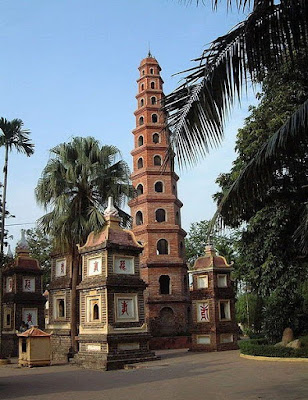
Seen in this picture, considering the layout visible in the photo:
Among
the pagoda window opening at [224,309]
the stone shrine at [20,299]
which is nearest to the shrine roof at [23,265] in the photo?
the stone shrine at [20,299]

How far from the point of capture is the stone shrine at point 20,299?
26078 millimetres

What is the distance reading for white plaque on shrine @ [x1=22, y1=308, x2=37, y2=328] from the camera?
26525 mm

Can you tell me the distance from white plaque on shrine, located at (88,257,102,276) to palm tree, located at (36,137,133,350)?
65.1 inches

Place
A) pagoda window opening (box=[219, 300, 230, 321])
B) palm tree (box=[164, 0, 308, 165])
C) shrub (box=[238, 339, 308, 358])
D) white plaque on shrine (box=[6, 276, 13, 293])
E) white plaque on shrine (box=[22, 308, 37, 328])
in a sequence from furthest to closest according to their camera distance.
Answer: white plaque on shrine (box=[6, 276, 13, 293]) → white plaque on shrine (box=[22, 308, 37, 328]) → pagoda window opening (box=[219, 300, 230, 321]) → shrub (box=[238, 339, 308, 358]) → palm tree (box=[164, 0, 308, 165])

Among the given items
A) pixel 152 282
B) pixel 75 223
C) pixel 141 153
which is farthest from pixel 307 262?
pixel 141 153

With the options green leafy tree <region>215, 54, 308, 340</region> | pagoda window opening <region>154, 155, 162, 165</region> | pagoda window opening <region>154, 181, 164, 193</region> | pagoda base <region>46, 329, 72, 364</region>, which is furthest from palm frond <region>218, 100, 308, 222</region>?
pagoda window opening <region>154, 155, 162, 165</region>

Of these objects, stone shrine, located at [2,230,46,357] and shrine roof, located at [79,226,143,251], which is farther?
stone shrine, located at [2,230,46,357]

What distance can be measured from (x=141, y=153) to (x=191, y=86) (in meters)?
28.2

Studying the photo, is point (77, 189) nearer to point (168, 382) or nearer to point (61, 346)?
point (61, 346)

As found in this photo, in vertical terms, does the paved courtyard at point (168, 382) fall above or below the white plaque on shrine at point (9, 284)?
below

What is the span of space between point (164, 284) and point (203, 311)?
6.04 metres

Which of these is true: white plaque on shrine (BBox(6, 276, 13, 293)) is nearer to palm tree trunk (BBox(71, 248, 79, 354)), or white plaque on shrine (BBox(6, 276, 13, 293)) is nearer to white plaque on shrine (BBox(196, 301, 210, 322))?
palm tree trunk (BBox(71, 248, 79, 354))

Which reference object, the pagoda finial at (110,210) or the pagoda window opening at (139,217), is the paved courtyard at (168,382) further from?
the pagoda window opening at (139,217)

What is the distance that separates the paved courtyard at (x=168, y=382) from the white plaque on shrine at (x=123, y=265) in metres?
3.94
